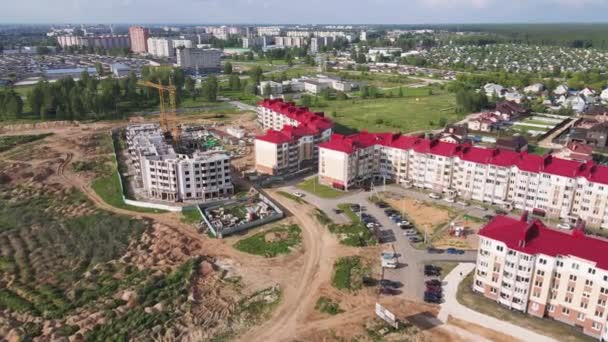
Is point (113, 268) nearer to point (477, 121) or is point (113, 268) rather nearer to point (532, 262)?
point (532, 262)

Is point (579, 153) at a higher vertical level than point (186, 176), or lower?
higher

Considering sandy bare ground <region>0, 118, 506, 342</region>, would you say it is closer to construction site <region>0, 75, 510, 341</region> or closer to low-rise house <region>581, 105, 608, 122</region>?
construction site <region>0, 75, 510, 341</region>

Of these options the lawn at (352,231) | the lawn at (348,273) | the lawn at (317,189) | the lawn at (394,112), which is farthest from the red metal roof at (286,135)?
the lawn at (348,273)

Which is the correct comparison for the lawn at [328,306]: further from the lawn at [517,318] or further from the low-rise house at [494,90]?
the low-rise house at [494,90]

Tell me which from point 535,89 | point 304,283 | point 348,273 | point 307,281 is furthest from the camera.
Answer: point 535,89

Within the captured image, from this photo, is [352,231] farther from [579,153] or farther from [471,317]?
[579,153]

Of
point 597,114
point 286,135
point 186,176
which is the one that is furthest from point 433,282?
point 597,114
